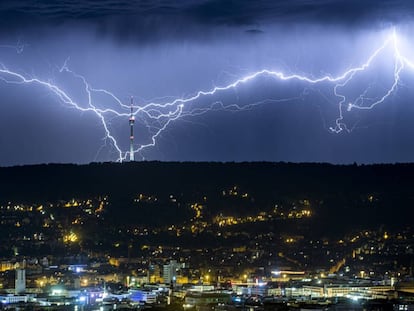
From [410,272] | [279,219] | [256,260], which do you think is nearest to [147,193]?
[279,219]

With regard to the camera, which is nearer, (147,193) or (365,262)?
(365,262)

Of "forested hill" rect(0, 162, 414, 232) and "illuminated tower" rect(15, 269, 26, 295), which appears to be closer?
"illuminated tower" rect(15, 269, 26, 295)

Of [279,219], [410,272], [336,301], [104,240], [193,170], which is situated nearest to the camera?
[336,301]

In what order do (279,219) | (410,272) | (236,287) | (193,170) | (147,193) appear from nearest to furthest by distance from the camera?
(236,287) → (410,272) → (279,219) → (147,193) → (193,170)

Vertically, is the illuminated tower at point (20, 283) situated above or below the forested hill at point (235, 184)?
below

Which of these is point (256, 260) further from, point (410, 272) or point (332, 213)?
point (332, 213)

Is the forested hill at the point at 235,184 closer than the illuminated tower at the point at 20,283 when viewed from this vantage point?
No

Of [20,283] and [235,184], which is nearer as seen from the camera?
[20,283]

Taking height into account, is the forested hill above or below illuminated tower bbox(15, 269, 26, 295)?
above

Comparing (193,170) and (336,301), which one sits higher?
(193,170)

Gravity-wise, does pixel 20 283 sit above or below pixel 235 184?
below
